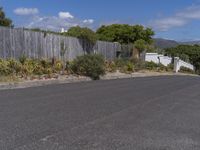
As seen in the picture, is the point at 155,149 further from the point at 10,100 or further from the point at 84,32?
the point at 84,32

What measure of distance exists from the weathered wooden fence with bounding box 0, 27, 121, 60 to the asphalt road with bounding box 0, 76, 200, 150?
28.1 ft

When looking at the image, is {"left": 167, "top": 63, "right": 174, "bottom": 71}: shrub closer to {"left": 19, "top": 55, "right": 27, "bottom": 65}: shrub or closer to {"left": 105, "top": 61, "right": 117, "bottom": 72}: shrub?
{"left": 105, "top": 61, "right": 117, "bottom": 72}: shrub

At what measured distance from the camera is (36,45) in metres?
24.6

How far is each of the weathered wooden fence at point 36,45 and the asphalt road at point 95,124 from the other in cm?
855

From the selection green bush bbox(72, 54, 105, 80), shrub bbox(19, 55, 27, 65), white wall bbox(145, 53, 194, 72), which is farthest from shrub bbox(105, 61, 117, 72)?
white wall bbox(145, 53, 194, 72)

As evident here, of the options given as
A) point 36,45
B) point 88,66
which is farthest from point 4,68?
point 88,66

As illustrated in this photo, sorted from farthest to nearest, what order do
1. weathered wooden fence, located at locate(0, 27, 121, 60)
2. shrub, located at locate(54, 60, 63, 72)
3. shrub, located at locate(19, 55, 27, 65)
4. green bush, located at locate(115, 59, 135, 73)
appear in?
1. green bush, located at locate(115, 59, 135, 73)
2. shrub, located at locate(54, 60, 63, 72)
3. shrub, located at locate(19, 55, 27, 65)
4. weathered wooden fence, located at locate(0, 27, 121, 60)

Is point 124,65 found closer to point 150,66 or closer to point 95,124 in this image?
point 150,66

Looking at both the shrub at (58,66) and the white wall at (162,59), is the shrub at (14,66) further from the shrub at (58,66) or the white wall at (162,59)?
the white wall at (162,59)

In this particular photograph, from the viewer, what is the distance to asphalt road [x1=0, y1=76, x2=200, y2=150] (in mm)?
7371

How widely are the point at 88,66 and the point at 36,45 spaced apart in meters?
3.49

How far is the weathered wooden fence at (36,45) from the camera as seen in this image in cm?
2189

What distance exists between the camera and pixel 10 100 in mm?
12727

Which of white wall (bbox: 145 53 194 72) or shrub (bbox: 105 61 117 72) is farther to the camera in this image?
white wall (bbox: 145 53 194 72)
